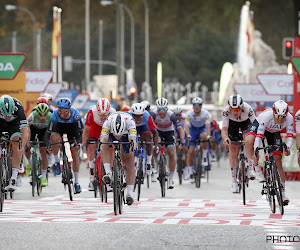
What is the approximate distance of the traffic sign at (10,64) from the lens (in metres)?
28.9

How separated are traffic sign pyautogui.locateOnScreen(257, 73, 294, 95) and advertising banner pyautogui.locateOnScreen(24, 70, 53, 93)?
7105mm

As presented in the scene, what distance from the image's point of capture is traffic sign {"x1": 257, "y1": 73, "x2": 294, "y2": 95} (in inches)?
1348

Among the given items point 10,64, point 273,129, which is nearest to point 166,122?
point 273,129

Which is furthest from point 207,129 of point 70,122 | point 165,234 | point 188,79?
point 188,79

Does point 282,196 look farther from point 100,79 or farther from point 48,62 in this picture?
point 48,62

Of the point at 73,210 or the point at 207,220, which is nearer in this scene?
the point at 207,220

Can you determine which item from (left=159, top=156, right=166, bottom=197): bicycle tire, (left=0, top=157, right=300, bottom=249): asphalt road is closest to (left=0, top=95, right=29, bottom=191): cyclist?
(left=0, top=157, right=300, bottom=249): asphalt road

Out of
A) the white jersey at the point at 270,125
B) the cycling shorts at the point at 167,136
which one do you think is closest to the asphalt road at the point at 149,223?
the white jersey at the point at 270,125

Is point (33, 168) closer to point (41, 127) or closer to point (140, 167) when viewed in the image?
point (41, 127)

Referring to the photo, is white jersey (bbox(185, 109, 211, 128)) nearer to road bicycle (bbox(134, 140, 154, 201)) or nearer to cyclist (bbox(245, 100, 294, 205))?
road bicycle (bbox(134, 140, 154, 201))

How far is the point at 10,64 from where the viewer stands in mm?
28969

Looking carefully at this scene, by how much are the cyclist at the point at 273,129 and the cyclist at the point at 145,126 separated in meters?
2.64

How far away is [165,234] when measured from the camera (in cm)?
1221

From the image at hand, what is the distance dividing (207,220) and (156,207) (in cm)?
267
